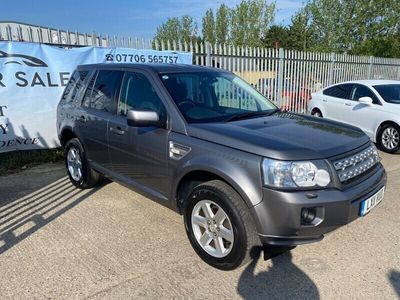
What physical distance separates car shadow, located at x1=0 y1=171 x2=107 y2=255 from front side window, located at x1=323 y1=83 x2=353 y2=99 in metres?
6.09

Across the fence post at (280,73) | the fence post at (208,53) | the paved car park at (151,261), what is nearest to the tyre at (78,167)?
the paved car park at (151,261)

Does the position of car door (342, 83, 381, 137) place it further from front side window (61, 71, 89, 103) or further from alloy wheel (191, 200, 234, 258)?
front side window (61, 71, 89, 103)

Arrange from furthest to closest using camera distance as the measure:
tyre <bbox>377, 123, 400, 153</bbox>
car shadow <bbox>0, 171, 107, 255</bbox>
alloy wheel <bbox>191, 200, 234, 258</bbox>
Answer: tyre <bbox>377, 123, 400, 153</bbox> < car shadow <bbox>0, 171, 107, 255</bbox> < alloy wheel <bbox>191, 200, 234, 258</bbox>

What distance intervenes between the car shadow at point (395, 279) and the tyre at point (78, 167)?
3643 mm

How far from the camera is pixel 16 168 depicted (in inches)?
244

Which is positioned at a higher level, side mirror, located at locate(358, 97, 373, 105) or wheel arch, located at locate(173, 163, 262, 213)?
side mirror, located at locate(358, 97, 373, 105)

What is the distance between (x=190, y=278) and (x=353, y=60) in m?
13.1

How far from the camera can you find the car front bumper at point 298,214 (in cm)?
254

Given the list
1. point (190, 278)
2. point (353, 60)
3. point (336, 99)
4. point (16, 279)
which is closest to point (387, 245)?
point (190, 278)

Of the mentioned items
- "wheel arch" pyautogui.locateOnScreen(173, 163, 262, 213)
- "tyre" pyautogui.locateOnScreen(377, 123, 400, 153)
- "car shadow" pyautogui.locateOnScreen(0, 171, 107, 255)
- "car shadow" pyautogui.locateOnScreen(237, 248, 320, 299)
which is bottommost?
"car shadow" pyautogui.locateOnScreen(237, 248, 320, 299)

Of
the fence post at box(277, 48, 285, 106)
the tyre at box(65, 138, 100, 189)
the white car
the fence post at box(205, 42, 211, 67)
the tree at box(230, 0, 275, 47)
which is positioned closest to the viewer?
the tyre at box(65, 138, 100, 189)

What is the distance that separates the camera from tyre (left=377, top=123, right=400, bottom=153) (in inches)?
277

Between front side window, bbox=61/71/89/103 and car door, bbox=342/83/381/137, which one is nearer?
front side window, bbox=61/71/89/103

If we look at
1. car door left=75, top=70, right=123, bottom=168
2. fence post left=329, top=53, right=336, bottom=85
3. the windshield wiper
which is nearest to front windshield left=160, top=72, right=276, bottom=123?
the windshield wiper
